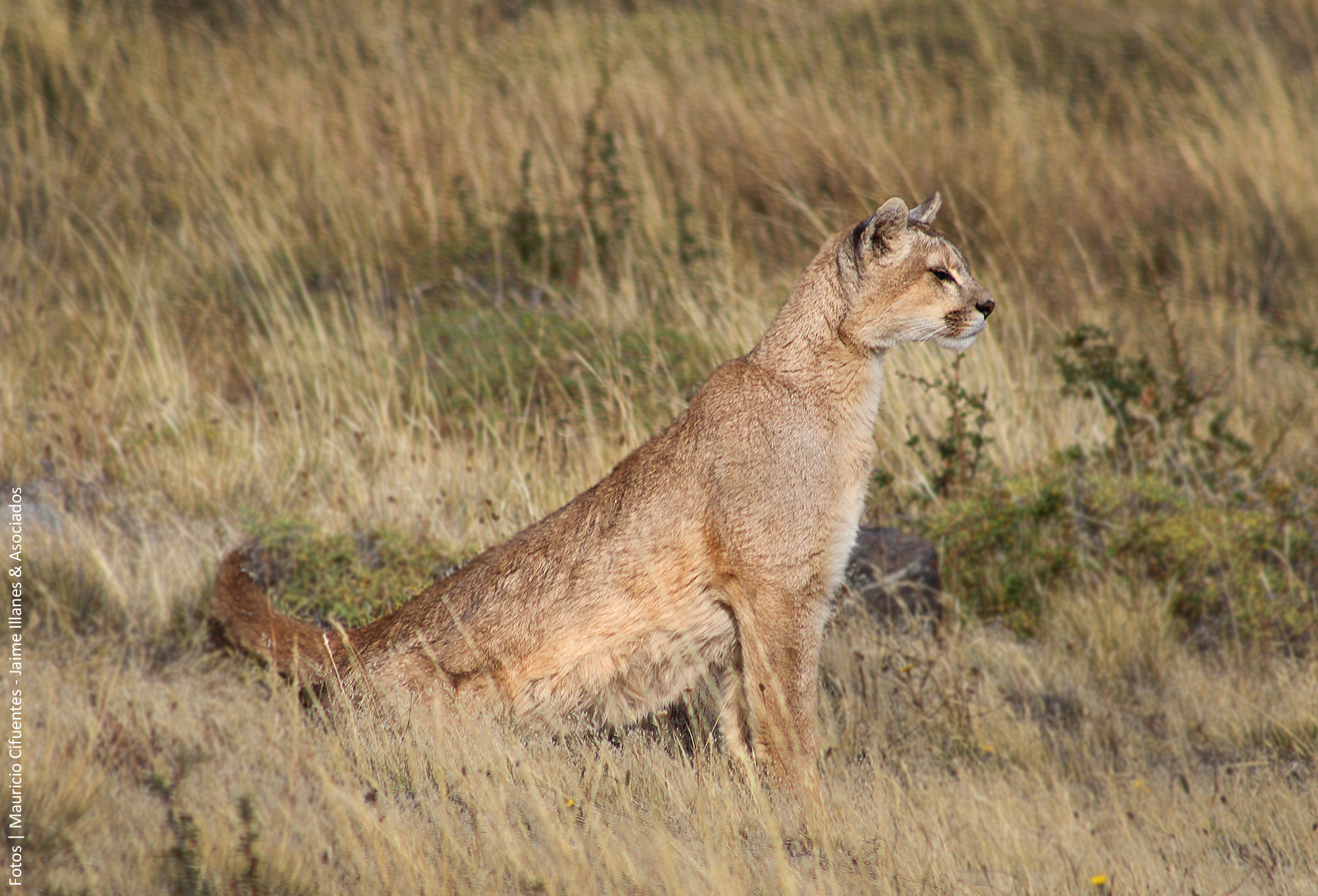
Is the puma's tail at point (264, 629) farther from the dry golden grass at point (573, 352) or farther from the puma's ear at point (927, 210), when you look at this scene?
the puma's ear at point (927, 210)

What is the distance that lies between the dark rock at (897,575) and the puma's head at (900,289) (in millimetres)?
1674

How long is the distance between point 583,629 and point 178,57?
403 inches

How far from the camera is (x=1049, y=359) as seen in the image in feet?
28.4

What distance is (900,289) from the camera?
4.77 meters

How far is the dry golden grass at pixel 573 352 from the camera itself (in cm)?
383

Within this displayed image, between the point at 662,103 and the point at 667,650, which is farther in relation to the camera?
the point at 662,103

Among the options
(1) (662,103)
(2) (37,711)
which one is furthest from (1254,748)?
(1) (662,103)

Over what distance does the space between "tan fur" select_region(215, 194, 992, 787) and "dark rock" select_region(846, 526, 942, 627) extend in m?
1.60

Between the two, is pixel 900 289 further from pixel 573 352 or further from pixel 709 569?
pixel 573 352

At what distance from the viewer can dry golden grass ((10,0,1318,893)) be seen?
3826mm

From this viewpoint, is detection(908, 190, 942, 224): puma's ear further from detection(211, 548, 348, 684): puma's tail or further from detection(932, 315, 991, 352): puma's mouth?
detection(211, 548, 348, 684): puma's tail

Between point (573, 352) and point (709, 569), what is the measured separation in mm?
3604

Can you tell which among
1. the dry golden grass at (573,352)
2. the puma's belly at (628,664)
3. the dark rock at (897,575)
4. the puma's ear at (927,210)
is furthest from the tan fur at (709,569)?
the dark rock at (897,575)

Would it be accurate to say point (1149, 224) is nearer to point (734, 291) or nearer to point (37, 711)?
point (734, 291)
